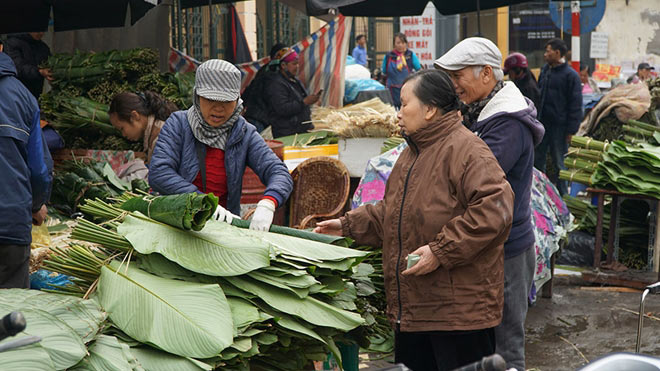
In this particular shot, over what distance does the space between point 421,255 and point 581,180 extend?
519cm

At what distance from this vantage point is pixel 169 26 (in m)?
9.95

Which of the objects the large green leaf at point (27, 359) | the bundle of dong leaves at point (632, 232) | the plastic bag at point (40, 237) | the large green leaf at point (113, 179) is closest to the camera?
A: the large green leaf at point (27, 359)

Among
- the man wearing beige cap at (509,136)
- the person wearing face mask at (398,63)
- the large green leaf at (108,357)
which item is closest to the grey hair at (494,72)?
the man wearing beige cap at (509,136)

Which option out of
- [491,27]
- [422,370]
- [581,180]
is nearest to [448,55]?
[422,370]

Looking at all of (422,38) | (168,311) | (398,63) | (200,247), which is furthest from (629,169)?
(422,38)

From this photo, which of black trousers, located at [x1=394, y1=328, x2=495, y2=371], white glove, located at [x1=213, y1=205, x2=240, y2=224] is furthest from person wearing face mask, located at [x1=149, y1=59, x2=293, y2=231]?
black trousers, located at [x1=394, y1=328, x2=495, y2=371]

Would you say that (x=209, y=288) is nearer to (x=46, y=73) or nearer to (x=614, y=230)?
(x=46, y=73)

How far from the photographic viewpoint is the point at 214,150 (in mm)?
4293

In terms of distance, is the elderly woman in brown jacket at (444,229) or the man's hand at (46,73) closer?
the elderly woman in brown jacket at (444,229)

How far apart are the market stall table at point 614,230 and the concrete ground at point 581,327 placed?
0.38 m

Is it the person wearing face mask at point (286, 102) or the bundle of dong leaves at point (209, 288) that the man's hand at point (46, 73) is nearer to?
the person wearing face mask at point (286, 102)

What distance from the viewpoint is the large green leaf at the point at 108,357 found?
2.76m

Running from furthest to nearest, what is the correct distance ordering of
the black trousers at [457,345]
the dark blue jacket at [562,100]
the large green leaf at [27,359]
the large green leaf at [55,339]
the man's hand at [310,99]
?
the dark blue jacket at [562,100]
the man's hand at [310,99]
the black trousers at [457,345]
the large green leaf at [55,339]
the large green leaf at [27,359]

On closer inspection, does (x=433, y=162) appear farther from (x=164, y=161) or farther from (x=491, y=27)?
(x=491, y=27)
